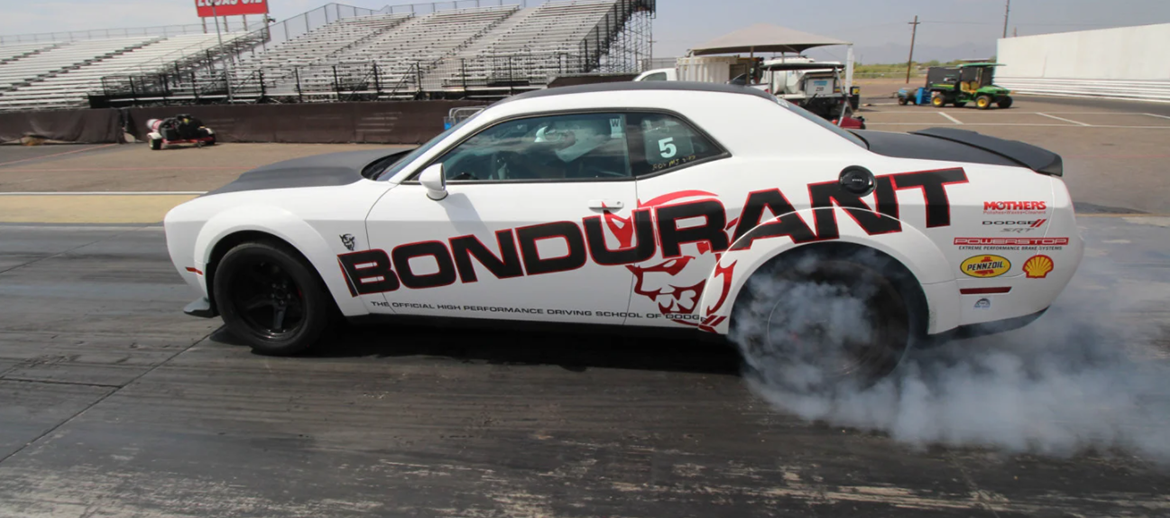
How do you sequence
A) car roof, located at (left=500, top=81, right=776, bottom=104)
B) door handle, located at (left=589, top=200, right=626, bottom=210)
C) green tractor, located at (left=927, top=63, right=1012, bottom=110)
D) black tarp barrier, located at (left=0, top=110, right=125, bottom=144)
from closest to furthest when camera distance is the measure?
door handle, located at (left=589, top=200, right=626, bottom=210) → car roof, located at (left=500, top=81, right=776, bottom=104) → black tarp barrier, located at (left=0, top=110, right=125, bottom=144) → green tractor, located at (left=927, top=63, right=1012, bottom=110)

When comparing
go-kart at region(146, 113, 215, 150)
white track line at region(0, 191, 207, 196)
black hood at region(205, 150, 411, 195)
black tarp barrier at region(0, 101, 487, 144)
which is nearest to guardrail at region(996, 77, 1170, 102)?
black tarp barrier at region(0, 101, 487, 144)

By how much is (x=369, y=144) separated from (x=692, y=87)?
14.6 meters

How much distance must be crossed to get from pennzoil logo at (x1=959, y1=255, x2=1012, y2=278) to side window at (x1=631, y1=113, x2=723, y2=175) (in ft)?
4.06

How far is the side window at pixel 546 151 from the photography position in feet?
11.0

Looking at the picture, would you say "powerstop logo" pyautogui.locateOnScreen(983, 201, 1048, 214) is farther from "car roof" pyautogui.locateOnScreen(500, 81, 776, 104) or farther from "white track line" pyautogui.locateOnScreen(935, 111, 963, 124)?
"white track line" pyautogui.locateOnScreen(935, 111, 963, 124)

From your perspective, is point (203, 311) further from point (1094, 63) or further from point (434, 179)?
point (1094, 63)

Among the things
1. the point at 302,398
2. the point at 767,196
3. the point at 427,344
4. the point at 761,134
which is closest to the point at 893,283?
the point at 767,196

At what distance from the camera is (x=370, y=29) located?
31750mm

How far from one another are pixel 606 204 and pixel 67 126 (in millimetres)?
22926

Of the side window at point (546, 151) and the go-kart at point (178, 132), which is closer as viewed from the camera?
the side window at point (546, 151)

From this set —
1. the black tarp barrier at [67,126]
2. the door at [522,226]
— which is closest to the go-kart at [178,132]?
the black tarp barrier at [67,126]

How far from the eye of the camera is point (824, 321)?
324cm

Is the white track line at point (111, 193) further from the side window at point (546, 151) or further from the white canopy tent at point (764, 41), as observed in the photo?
the white canopy tent at point (764, 41)

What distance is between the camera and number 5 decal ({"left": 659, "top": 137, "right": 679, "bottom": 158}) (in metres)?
3.29
